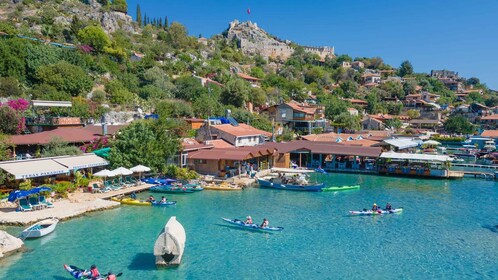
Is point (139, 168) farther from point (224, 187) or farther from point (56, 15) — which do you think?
point (56, 15)

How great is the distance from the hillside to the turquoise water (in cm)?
2149

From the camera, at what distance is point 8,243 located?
19.1 m

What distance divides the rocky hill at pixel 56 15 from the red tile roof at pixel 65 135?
41.2m

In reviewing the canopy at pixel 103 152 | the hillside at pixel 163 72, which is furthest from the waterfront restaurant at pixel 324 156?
the canopy at pixel 103 152

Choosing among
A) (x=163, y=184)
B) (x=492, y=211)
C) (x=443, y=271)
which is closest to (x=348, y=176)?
(x=492, y=211)

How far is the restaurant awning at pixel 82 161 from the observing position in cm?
3050

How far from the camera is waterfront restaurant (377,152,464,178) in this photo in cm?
4234

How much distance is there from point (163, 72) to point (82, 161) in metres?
47.5

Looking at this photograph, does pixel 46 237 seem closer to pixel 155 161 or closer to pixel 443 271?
pixel 155 161

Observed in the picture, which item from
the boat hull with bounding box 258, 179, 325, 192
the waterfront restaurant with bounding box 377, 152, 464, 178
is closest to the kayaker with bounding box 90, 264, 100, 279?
the boat hull with bounding box 258, 179, 325, 192

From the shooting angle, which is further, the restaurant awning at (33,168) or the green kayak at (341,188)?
the green kayak at (341,188)

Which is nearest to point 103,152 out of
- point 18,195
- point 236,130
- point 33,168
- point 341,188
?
point 33,168

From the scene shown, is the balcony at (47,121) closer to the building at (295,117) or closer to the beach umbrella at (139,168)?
the beach umbrella at (139,168)

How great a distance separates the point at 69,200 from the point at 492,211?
103 ft
